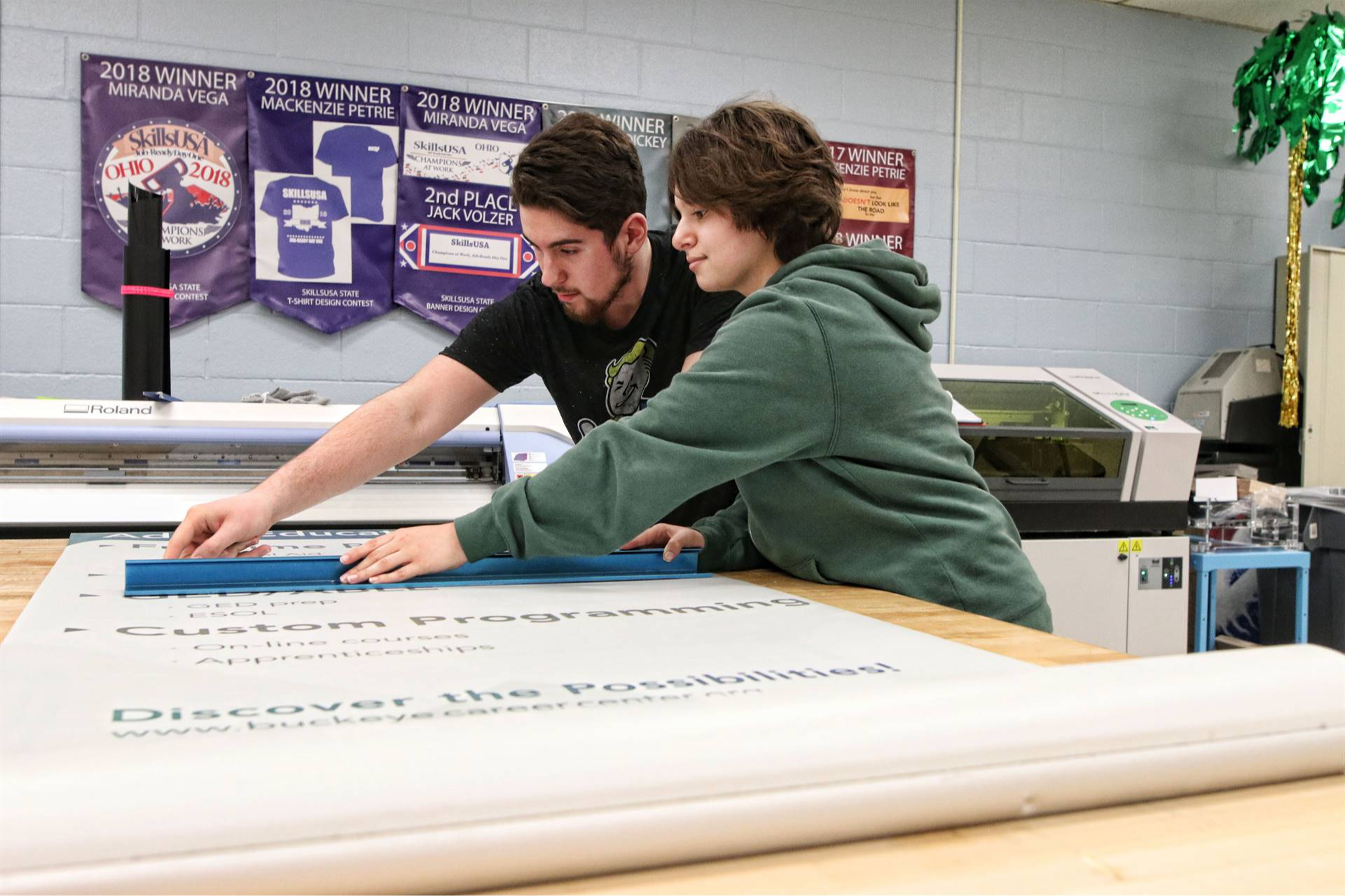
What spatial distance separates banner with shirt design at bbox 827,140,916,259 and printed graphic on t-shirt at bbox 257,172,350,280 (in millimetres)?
1675

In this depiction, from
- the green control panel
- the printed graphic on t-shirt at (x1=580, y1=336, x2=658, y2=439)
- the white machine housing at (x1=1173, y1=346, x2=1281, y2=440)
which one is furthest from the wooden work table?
the white machine housing at (x1=1173, y1=346, x2=1281, y2=440)

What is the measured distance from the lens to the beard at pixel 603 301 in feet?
5.06

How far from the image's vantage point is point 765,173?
111 centimetres

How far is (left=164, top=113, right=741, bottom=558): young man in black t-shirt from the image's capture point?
1454mm

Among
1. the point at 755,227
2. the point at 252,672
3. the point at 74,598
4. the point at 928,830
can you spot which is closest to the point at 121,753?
the point at 252,672

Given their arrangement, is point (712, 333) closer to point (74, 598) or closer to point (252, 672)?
point (74, 598)

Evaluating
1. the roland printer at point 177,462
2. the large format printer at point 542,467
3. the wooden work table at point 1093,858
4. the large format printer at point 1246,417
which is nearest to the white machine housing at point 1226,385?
the large format printer at point 1246,417

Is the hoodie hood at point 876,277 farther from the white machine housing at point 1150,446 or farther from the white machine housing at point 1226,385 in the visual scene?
the white machine housing at point 1226,385

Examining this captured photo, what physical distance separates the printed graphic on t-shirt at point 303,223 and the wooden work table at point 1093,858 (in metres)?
2.81

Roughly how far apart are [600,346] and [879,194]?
7.16 ft

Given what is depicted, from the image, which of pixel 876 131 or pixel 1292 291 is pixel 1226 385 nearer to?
pixel 1292 291

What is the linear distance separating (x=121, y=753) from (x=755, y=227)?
0.93 m

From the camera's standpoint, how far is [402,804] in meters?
0.37

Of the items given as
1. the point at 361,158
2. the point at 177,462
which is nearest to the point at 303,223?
the point at 361,158
